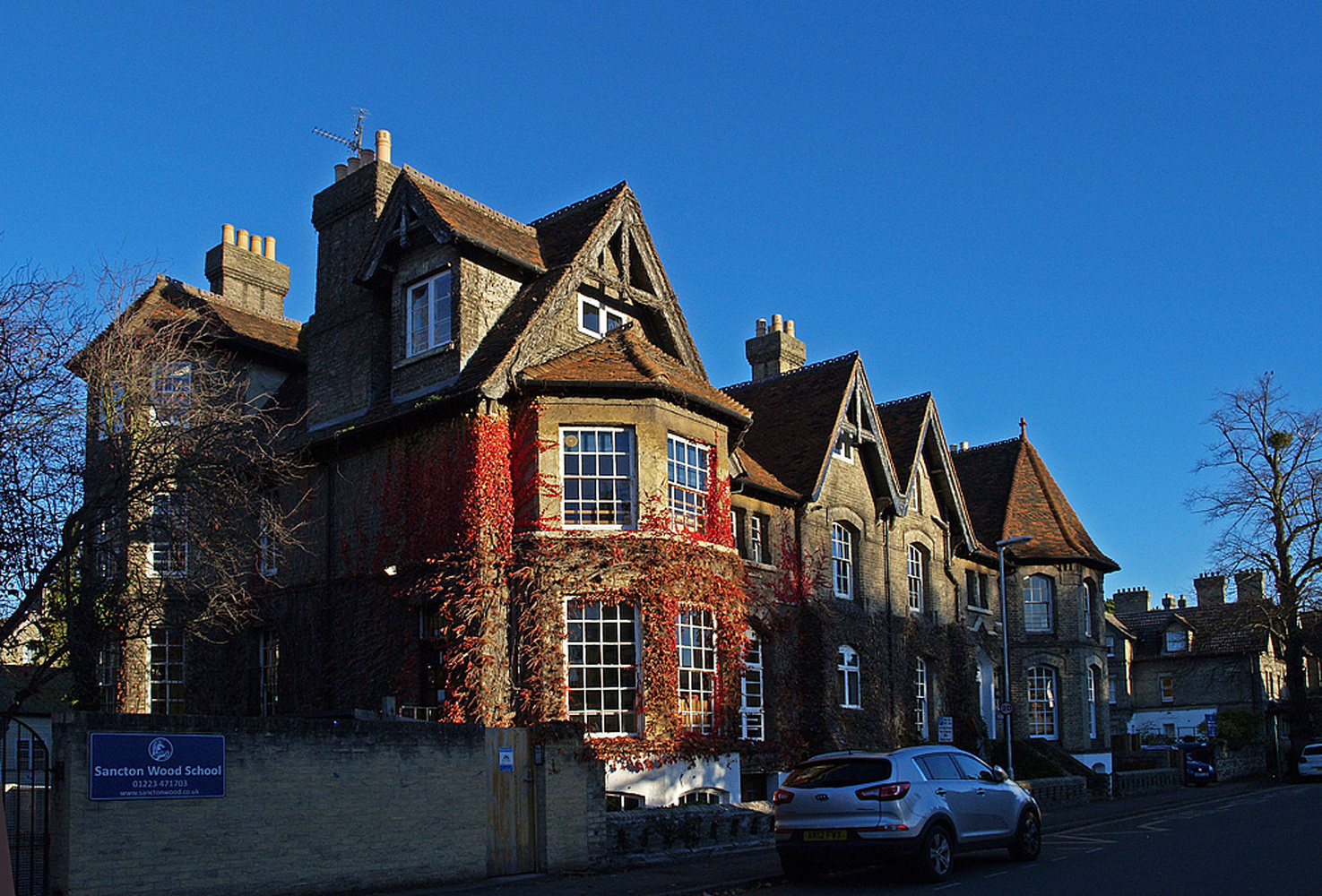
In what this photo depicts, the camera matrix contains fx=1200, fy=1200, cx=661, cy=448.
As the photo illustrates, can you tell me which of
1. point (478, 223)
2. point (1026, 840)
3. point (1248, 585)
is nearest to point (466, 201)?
point (478, 223)

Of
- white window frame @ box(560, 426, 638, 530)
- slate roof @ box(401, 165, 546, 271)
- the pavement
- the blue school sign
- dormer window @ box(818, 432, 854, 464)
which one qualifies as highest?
slate roof @ box(401, 165, 546, 271)

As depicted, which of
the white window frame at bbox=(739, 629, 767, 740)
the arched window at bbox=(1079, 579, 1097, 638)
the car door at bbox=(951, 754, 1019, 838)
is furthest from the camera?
the arched window at bbox=(1079, 579, 1097, 638)

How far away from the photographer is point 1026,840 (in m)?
16.6

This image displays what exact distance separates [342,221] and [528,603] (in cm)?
1044

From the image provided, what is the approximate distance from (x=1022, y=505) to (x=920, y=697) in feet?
34.8

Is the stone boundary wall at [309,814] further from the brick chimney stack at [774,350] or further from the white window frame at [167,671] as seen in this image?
the brick chimney stack at [774,350]

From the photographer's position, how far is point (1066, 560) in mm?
39344

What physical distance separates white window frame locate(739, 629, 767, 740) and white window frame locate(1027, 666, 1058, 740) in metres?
15.9

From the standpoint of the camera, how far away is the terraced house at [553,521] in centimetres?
2091

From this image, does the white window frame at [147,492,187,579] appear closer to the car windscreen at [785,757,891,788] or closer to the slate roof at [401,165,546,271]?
the slate roof at [401,165,546,271]

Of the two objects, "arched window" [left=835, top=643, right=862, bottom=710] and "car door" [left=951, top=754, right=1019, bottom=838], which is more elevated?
"arched window" [left=835, top=643, right=862, bottom=710]

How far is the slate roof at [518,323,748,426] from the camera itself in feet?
70.3

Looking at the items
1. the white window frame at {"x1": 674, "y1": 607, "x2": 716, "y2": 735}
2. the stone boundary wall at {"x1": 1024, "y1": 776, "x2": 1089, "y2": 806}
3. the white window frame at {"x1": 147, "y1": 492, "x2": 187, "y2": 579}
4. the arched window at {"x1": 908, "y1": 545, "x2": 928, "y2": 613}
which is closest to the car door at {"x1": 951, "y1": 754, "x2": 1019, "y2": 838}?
the white window frame at {"x1": 674, "y1": 607, "x2": 716, "y2": 735}

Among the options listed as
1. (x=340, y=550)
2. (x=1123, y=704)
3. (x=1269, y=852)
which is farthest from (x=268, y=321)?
(x=1123, y=704)
